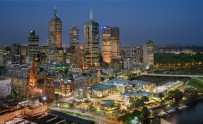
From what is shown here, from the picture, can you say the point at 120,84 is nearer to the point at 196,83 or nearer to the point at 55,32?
the point at 196,83

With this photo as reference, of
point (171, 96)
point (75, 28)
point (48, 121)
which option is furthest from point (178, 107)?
point (75, 28)

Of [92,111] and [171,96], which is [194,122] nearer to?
[171,96]

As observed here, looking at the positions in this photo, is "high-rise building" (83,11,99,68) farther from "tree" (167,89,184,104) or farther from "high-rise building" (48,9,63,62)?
"tree" (167,89,184,104)

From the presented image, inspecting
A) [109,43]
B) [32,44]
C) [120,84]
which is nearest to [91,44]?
[109,43]

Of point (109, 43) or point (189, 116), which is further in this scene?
point (109, 43)

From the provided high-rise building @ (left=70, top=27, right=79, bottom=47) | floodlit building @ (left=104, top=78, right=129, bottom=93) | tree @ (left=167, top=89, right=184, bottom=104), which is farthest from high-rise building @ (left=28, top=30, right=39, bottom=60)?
tree @ (left=167, top=89, right=184, bottom=104)
